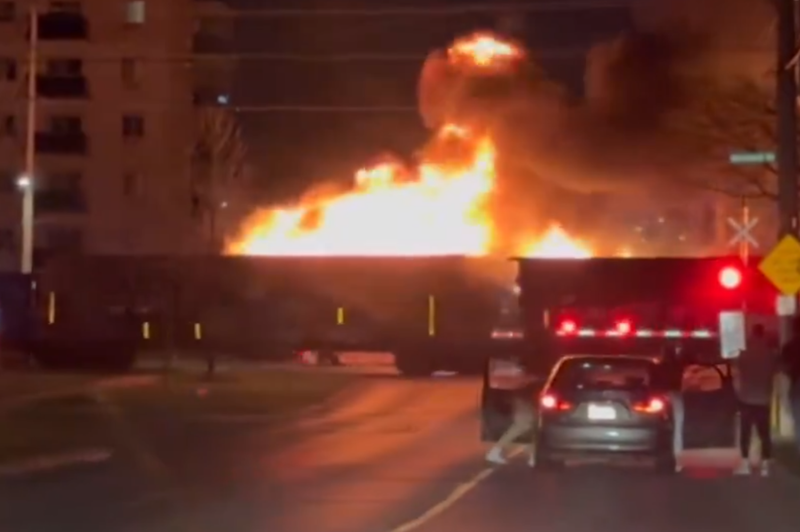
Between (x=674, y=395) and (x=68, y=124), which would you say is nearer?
(x=674, y=395)

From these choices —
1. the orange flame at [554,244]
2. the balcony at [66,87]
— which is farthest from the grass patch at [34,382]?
the balcony at [66,87]

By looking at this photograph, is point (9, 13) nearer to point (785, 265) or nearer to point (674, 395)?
point (785, 265)

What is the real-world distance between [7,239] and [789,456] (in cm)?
4591

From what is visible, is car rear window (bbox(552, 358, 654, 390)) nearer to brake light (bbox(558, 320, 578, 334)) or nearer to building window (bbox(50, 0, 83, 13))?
brake light (bbox(558, 320, 578, 334))

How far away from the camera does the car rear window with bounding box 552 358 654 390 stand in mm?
18188

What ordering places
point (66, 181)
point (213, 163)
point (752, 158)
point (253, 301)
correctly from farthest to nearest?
point (213, 163) → point (66, 181) → point (253, 301) → point (752, 158)

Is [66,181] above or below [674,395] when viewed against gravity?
above

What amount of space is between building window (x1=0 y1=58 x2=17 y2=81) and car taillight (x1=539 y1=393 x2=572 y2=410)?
45.7 metres

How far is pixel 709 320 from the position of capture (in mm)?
33875

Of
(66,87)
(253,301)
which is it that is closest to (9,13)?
(66,87)

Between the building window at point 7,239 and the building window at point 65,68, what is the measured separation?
6203mm

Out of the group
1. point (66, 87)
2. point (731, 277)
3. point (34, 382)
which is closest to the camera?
point (731, 277)

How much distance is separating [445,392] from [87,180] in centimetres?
3110

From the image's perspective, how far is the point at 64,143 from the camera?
61.4m
